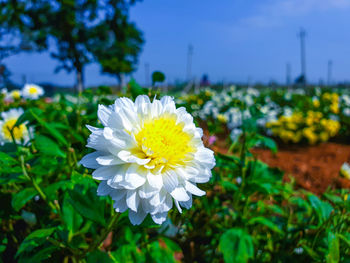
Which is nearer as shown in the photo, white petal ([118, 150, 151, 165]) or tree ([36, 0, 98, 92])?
white petal ([118, 150, 151, 165])

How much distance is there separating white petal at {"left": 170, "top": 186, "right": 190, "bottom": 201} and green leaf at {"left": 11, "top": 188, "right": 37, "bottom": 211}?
2.03ft

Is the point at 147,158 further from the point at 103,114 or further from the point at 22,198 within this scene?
the point at 22,198

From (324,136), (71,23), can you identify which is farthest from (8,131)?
(71,23)

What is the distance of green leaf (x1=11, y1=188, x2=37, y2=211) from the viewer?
1.01 m

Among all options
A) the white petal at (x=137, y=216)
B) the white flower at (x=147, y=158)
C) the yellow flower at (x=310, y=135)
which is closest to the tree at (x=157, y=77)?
the white flower at (x=147, y=158)

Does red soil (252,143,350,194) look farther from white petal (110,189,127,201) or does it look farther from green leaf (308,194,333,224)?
white petal (110,189,127,201)

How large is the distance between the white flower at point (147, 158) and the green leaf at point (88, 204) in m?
0.17

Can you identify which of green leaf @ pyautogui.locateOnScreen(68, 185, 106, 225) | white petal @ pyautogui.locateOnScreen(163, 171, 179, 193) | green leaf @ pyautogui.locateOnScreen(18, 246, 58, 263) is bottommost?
green leaf @ pyautogui.locateOnScreen(18, 246, 58, 263)

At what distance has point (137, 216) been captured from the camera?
2.30 ft

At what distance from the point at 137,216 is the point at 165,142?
7.5 inches

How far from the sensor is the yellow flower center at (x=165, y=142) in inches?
28.3

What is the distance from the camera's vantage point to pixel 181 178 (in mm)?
714

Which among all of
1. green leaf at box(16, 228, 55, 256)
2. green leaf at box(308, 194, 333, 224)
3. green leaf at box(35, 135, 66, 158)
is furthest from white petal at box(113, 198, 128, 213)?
green leaf at box(308, 194, 333, 224)

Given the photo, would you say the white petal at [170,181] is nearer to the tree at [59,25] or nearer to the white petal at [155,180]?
the white petal at [155,180]
